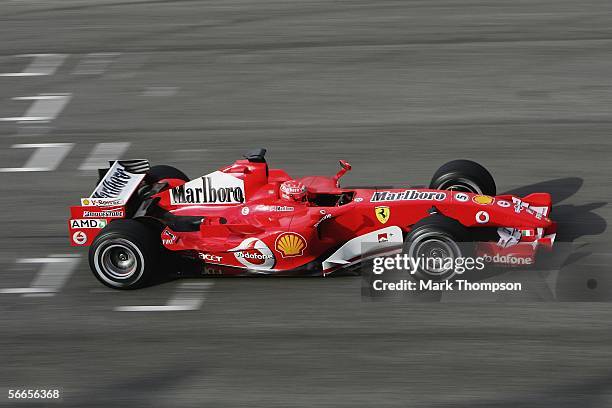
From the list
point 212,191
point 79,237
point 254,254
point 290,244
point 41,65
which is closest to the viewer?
point 290,244

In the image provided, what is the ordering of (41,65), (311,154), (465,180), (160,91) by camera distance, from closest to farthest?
1. (465,180)
2. (311,154)
3. (160,91)
4. (41,65)

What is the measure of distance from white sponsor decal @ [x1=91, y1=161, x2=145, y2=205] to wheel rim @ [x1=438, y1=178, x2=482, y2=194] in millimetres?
3419

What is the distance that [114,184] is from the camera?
37.1ft

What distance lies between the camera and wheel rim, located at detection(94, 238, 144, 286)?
10547 millimetres

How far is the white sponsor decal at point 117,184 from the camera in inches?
436

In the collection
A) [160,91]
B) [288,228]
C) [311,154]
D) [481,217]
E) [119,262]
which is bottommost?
[119,262]

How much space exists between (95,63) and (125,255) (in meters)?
8.84

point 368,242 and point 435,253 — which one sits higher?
point 368,242

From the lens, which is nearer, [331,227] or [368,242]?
[368,242]

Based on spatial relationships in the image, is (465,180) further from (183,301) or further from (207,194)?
(183,301)

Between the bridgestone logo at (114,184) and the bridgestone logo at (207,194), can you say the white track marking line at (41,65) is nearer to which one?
the bridgestone logo at (114,184)

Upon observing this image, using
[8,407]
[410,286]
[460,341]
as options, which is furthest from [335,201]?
[8,407]

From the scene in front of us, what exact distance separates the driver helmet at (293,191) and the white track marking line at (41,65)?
892 centimetres

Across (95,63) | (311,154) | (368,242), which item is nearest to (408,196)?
(368,242)
